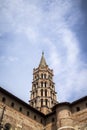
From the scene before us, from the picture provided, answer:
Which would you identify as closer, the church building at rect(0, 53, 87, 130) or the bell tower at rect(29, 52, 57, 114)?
the church building at rect(0, 53, 87, 130)

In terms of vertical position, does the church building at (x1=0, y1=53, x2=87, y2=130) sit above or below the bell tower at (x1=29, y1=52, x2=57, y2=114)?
below

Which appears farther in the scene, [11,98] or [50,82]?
[50,82]

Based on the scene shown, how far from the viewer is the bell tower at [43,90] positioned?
140 feet

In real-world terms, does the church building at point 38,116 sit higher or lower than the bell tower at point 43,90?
lower

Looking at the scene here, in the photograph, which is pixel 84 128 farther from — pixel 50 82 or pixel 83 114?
pixel 50 82

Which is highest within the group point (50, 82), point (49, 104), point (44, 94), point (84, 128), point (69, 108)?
point (50, 82)

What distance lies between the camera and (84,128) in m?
22.9

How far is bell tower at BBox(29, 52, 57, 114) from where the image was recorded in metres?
42.8

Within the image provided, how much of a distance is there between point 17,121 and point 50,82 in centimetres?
2631

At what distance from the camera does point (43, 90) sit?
4616 centimetres

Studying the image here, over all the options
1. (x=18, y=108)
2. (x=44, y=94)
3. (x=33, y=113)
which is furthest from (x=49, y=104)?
(x=18, y=108)

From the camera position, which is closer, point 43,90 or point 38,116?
point 38,116

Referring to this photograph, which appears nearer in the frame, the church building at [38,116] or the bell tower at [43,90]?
the church building at [38,116]

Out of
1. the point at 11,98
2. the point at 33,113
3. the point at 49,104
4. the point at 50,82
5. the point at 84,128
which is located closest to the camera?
the point at 84,128
